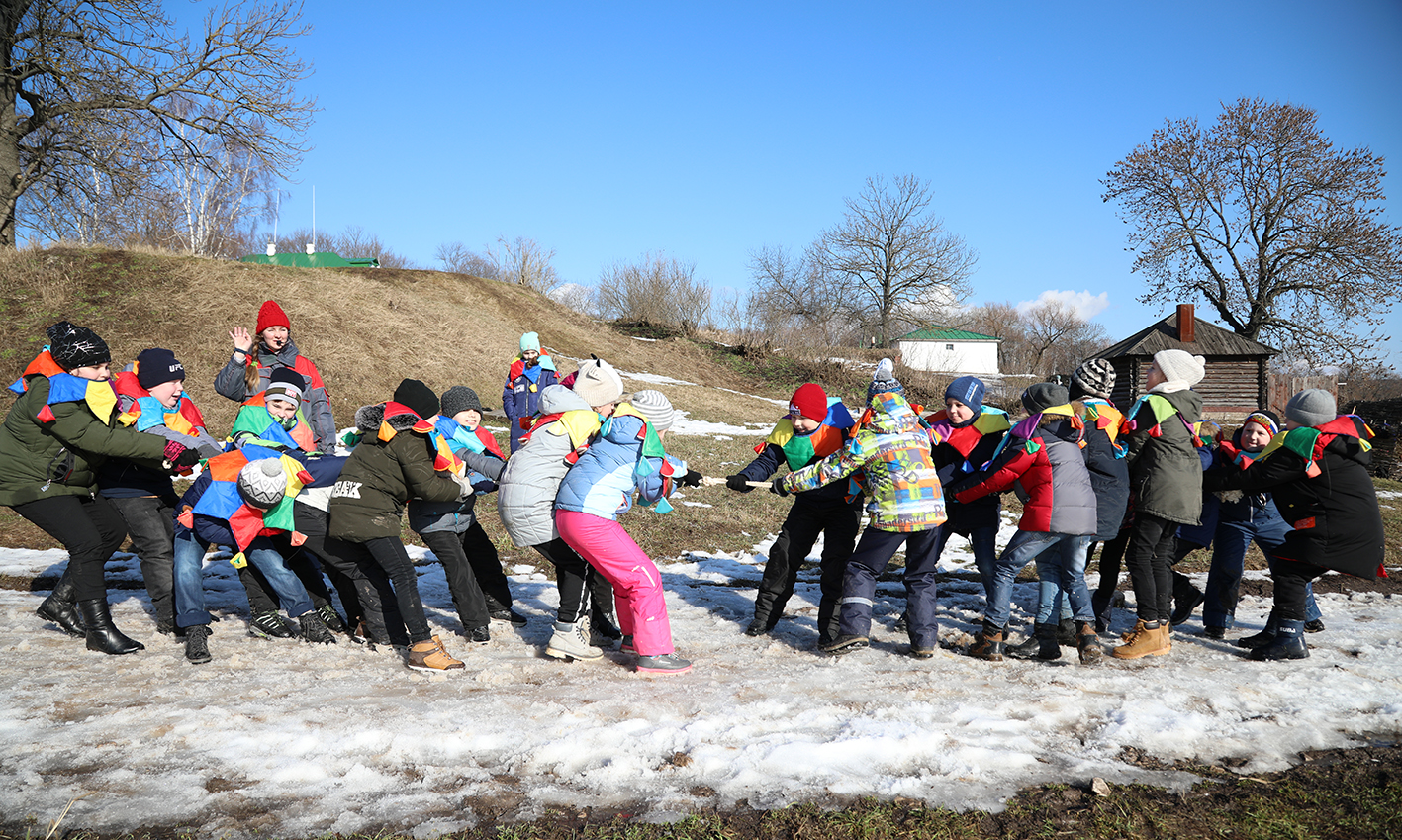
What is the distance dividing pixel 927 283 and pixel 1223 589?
40.8 m

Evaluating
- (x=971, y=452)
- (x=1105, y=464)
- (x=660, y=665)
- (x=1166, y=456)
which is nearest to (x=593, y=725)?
(x=660, y=665)

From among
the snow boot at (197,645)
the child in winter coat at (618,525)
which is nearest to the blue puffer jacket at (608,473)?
the child in winter coat at (618,525)

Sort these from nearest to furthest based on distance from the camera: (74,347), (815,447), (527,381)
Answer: (74,347) → (815,447) → (527,381)

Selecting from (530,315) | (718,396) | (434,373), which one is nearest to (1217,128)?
(718,396)

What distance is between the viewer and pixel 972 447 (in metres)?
5.42

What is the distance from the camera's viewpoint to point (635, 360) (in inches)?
1102

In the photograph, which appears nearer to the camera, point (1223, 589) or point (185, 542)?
point (185, 542)

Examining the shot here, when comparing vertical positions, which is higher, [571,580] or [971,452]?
[971,452]

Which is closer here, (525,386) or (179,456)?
(179,456)

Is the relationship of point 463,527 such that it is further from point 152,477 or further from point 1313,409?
point 1313,409

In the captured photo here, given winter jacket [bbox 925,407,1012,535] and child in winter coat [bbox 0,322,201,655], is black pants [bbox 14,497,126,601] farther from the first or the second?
winter jacket [bbox 925,407,1012,535]

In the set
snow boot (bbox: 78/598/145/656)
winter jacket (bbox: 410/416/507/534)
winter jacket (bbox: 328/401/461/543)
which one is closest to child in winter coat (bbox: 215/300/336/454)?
winter jacket (bbox: 410/416/507/534)

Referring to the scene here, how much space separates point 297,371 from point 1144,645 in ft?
20.2

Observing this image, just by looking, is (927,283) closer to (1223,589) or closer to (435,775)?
(1223,589)
